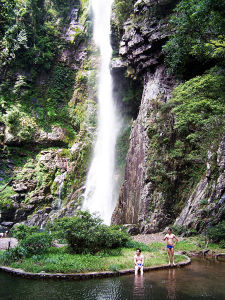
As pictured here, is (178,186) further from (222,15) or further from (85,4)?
(85,4)

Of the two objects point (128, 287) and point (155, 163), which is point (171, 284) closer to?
point (128, 287)

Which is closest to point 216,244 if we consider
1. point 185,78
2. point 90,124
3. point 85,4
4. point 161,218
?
point 161,218

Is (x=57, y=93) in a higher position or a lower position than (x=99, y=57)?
lower

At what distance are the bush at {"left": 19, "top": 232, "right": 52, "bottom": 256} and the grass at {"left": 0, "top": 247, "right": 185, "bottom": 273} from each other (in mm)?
294

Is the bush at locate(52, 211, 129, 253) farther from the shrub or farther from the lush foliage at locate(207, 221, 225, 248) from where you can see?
the shrub

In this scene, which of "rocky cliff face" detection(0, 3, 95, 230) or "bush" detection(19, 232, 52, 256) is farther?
"rocky cliff face" detection(0, 3, 95, 230)

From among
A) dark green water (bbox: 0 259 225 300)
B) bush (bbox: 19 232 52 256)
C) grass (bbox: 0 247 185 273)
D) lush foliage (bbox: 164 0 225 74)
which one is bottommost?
dark green water (bbox: 0 259 225 300)

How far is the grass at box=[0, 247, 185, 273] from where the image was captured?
7905 millimetres

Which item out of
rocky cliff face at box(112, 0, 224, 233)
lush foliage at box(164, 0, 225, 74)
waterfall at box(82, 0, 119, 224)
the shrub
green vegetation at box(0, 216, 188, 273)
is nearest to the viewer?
green vegetation at box(0, 216, 188, 273)

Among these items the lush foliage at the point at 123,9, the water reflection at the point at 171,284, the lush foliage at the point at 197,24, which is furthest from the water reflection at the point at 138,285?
the lush foliage at the point at 123,9

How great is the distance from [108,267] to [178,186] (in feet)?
35.1

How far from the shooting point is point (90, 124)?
3356 cm

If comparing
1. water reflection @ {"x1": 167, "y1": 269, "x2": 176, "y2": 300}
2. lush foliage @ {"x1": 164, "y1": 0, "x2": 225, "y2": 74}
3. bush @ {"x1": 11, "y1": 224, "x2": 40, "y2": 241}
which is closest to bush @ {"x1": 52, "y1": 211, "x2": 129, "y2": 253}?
bush @ {"x1": 11, "y1": 224, "x2": 40, "y2": 241}

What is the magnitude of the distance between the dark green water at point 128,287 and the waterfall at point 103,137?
16.4m
